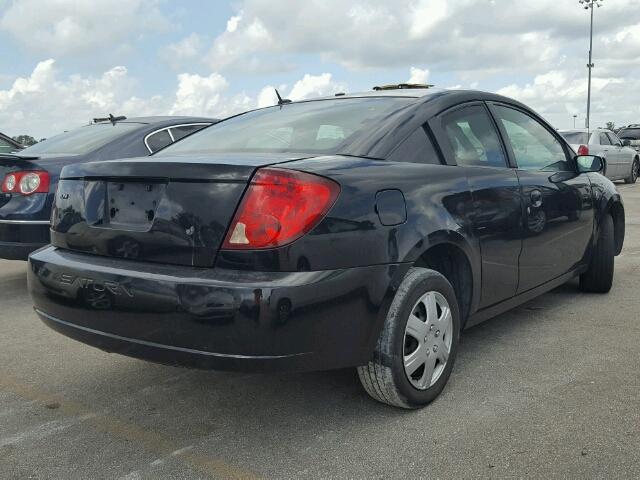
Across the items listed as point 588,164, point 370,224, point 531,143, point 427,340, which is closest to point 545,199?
point 531,143

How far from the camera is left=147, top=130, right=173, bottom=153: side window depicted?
6074 mm

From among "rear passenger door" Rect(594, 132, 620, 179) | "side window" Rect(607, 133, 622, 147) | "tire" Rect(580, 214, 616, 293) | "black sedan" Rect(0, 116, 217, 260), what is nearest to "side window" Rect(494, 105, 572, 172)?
"tire" Rect(580, 214, 616, 293)

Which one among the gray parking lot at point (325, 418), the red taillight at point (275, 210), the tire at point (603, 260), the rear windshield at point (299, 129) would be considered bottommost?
the gray parking lot at point (325, 418)

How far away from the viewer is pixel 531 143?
4113mm

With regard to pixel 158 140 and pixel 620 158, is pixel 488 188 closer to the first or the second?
pixel 158 140

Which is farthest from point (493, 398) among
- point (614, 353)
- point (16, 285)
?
point (16, 285)

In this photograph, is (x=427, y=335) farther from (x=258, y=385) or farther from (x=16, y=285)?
(x=16, y=285)

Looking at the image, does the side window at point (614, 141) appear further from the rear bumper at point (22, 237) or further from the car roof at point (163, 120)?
the rear bumper at point (22, 237)

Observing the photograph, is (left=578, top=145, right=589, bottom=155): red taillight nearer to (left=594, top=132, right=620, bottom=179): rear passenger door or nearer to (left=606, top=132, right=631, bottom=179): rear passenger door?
(left=594, top=132, right=620, bottom=179): rear passenger door

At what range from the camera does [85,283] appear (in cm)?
263

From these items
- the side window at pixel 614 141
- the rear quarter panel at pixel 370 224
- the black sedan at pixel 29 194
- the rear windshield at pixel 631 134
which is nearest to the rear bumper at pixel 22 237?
the black sedan at pixel 29 194

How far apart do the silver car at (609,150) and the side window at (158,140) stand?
1087 centimetres

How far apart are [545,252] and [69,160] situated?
146 inches

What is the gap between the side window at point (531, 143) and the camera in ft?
12.6
